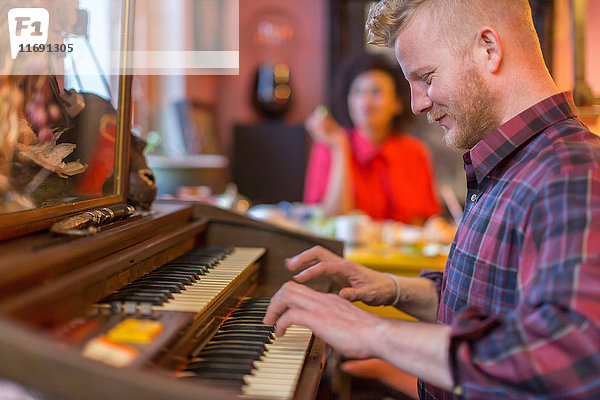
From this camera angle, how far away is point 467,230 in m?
1.24

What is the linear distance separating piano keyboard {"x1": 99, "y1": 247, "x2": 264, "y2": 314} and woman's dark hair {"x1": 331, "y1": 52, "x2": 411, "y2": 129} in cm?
252

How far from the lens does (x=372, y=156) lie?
3998mm

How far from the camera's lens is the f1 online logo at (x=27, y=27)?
39.9 inches

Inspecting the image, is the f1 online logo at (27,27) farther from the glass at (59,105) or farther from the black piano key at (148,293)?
the black piano key at (148,293)

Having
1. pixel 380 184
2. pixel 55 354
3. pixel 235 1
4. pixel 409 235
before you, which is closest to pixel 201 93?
pixel 235 1

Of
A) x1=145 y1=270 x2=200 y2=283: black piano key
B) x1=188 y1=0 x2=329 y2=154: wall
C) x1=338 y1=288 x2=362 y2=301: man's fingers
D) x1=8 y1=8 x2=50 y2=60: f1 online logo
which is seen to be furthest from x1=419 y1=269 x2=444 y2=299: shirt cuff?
x1=188 y1=0 x2=329 y2=154: wall

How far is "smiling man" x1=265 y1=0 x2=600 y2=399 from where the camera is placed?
0.82 metres

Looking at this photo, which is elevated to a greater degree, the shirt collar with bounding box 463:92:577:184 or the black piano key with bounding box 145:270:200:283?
the shirt collar with bounding box 463:92:577:184

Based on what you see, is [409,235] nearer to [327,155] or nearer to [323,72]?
[327,155]

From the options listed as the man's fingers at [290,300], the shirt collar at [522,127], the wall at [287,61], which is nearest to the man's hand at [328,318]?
the man's fingers at [290,300]

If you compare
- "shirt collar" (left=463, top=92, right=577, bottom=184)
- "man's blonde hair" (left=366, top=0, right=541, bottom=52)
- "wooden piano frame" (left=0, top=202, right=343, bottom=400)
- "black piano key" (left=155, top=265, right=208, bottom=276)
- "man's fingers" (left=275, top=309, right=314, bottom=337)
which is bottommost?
"man's fingers" (left=275, top=309, right=314, bottom=337)

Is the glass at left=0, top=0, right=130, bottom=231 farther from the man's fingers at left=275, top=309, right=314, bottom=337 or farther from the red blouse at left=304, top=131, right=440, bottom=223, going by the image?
the red blouse at left=304, top=131, right=440, bottom=223

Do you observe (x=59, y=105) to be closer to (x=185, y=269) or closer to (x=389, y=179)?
(x=185, y=269)

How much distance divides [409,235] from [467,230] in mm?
1647
